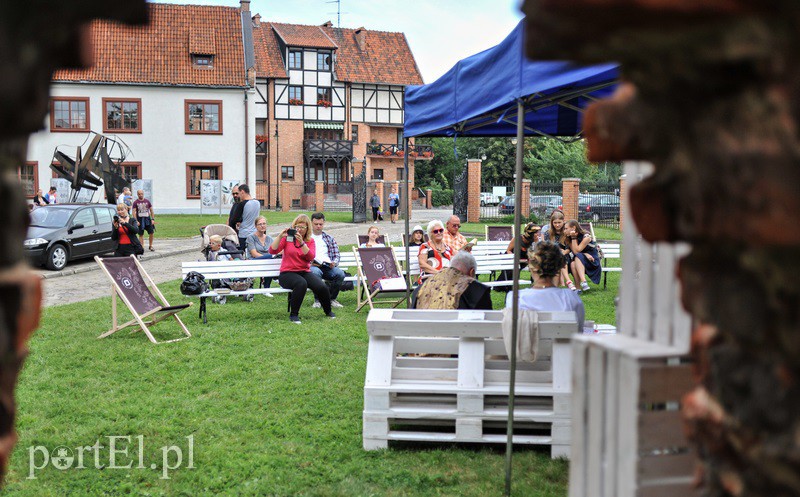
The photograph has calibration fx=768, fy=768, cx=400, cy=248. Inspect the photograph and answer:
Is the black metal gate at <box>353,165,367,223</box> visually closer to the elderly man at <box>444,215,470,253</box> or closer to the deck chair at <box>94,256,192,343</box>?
the elderly man at <box>444,215,470,253</box>

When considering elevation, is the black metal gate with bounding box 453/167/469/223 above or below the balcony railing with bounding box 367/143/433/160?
below

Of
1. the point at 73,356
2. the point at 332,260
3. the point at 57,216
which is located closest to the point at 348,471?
the point at 73,356

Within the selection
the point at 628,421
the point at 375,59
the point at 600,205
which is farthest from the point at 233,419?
the point at 375,59

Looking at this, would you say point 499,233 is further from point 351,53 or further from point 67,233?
point 351,53

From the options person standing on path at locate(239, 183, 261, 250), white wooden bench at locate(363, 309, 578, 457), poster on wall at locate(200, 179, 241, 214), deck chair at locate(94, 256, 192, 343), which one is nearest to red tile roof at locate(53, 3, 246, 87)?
poster on wall at locate(200, 179, 241, 214)

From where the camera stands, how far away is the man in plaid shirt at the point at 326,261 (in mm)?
11578

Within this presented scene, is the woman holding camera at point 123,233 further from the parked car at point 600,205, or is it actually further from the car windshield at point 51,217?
the parked car at point 600,205

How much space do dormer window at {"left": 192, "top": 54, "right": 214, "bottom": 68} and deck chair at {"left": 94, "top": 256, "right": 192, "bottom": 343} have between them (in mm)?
31210

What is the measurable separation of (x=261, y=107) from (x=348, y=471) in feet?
150

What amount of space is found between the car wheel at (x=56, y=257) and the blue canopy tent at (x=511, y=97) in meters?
10.5

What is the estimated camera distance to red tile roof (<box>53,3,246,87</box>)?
37344 millimetres

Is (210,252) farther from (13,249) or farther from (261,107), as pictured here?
(261,107)

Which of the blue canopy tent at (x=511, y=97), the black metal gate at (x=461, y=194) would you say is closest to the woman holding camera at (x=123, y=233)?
the blue canopy tent at (x=511, y=97)

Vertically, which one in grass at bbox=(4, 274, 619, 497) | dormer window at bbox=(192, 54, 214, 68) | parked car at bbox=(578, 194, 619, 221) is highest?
dormer window at bbox=(192, 54, 214, 68)
